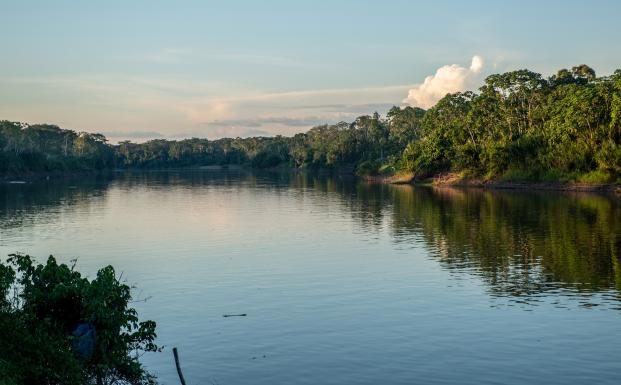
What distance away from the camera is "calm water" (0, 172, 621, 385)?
93.9 ft

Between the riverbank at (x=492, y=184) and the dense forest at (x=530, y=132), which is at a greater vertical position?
the dense forest at (x=530, y=132)

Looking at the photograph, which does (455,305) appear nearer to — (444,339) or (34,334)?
(444,339)

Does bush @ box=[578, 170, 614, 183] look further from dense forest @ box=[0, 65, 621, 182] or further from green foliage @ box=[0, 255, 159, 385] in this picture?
green foliage @ box=[0, 255, 159, 385]

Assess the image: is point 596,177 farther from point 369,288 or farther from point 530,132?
point 369,288

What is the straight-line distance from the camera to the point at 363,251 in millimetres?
61250

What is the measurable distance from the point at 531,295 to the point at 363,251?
2234 cm

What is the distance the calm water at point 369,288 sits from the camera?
2861cm

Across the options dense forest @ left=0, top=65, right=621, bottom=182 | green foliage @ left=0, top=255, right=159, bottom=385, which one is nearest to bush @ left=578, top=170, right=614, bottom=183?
dense forest @ left=0, top=65, right=621, bottom=182

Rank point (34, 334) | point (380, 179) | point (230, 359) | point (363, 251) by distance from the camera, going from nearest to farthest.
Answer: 1. point (34, 334)
2. point (230, 359)
3. point (363, 251)
4. point (380, 179)

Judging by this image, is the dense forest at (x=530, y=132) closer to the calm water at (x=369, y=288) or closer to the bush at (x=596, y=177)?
the bush at (x=596, y=177)

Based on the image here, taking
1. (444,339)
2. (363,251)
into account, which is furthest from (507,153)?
(444,339)

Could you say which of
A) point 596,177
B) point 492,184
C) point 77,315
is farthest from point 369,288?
point 492,184

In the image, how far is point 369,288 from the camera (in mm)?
44469

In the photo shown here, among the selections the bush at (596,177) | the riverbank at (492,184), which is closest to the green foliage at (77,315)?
the riverbank at (492,184)
